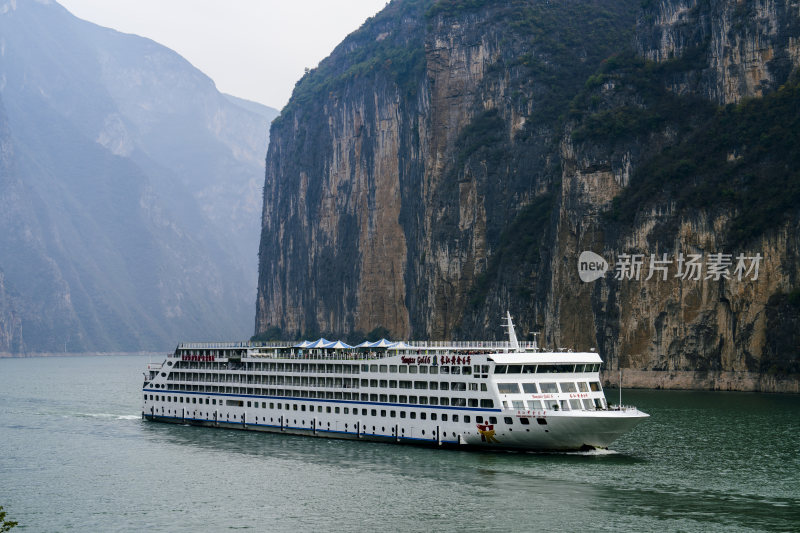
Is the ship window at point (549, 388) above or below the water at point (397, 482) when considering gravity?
above

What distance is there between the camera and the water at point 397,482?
55688mm

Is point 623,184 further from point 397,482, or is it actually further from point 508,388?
point 397,482

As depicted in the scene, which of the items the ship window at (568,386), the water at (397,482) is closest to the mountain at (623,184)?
the water at (397,482)

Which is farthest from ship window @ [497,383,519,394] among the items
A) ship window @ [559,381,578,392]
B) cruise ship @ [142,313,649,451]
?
ship window @ [559,381,578,392]

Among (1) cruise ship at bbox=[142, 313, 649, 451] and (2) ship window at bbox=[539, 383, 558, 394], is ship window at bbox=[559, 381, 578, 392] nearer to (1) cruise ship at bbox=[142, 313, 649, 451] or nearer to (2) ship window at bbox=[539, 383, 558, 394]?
(1) cruise ship at bbox=[142, 313, 649, 451]

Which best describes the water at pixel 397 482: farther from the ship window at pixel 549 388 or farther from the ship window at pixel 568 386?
the ship window at pixel 568 386

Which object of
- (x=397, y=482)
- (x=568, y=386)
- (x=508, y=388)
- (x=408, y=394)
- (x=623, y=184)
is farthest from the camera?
(x=623, y=184)

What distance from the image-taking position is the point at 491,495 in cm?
6047

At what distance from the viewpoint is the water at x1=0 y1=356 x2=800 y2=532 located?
55.7 m

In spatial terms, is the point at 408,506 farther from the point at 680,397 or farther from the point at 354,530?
the point at 680,397

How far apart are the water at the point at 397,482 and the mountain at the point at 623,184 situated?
3868 centimetres

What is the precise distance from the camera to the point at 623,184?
153m

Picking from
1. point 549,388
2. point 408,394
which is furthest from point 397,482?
point 408,394

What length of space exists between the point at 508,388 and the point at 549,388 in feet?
9.65
